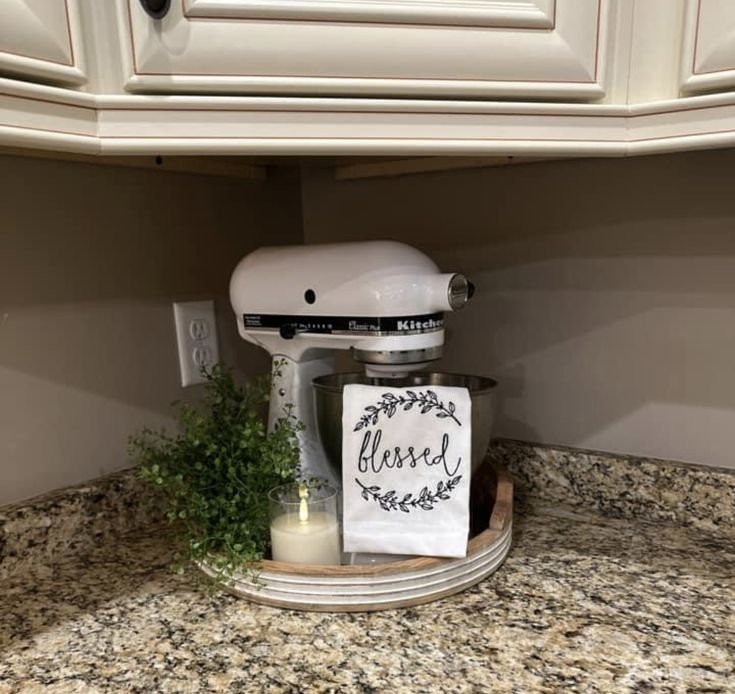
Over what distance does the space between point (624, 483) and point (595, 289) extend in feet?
0.87

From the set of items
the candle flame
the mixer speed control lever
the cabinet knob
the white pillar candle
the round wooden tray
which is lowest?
the round wooden tray

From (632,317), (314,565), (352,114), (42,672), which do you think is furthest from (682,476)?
(42,672)

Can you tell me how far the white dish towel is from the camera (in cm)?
68

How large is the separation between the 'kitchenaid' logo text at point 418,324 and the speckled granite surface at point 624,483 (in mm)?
330

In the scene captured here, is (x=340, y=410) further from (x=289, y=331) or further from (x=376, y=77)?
(x=376, y=77)

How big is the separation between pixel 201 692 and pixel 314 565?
0.16 m

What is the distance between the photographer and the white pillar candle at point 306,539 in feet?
2.22

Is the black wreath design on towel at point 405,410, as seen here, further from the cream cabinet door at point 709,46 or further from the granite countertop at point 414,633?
the cream cabinet door at point 709,46

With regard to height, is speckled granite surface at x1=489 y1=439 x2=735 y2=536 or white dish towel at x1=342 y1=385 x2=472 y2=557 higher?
white dish towel at x1=342 y1=385 x2=472 y2=557

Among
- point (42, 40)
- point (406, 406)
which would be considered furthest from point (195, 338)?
point (42, 40)

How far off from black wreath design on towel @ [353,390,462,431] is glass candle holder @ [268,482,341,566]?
9 cm

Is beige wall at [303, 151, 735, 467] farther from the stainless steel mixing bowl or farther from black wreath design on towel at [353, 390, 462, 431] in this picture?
black wreath design on towel at [353, 390, 462, 431]

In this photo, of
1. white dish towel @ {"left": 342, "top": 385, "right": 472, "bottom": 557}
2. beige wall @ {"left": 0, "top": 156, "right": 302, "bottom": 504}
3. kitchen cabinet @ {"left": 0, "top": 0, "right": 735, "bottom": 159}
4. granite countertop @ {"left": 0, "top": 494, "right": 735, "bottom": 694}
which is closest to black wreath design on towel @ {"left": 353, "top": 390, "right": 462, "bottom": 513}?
white dish towel @ {"left": 342, "top": 385, "right": 472, "bottom": 557}

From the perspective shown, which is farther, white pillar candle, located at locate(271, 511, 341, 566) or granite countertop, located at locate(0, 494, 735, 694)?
white pillar candle, located at locate(271, 511, 341, 566)
